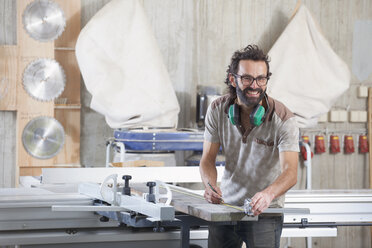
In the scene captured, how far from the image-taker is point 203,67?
20.9 ft

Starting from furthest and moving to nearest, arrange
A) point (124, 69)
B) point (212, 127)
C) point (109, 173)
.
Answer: point (124, 69)
point (109, 173)
point (212, 127)

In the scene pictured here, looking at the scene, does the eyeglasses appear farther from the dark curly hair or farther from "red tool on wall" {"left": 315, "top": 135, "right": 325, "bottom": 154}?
"red tool on wall" {"left": 315, "top": 135, "right": 325, "bottom": 154}

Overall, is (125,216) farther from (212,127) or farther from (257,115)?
Result: (257,115)

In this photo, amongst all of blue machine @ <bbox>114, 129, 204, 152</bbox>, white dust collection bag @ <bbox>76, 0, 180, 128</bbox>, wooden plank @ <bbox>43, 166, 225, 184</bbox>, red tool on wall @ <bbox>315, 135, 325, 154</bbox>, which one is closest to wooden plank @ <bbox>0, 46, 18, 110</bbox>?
white dust collection bag @ <bbox>76, 0, 180, 128</bbox>

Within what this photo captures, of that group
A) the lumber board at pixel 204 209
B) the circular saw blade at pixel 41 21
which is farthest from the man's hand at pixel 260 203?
the circular saw blade at pixel 41 21

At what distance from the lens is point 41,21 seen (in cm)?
561

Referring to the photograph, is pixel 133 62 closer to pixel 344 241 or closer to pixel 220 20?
pixel 220 20

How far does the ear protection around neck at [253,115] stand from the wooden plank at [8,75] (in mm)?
3207

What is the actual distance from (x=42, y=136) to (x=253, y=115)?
10.4 feet

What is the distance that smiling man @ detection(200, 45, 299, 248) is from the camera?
2.88m

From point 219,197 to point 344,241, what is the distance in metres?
4.10

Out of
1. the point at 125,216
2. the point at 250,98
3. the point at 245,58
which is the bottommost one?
the point at 125,216

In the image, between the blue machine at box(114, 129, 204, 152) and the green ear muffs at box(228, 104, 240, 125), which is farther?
the blue machine at box(114, 129, 204, 152)

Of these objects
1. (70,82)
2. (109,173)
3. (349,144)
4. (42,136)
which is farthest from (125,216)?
(349,144)
